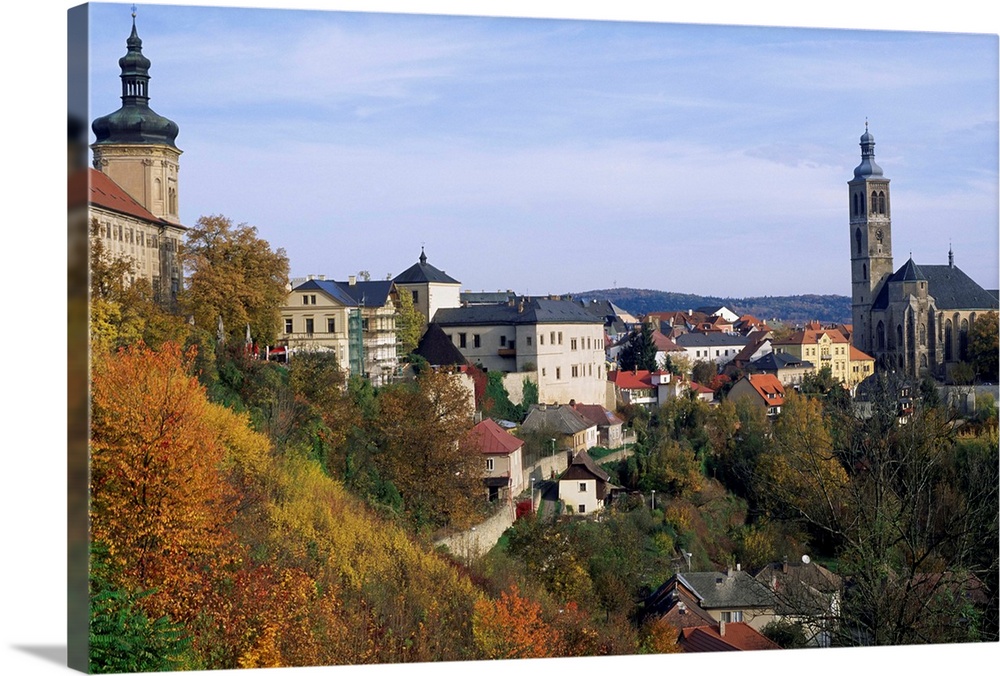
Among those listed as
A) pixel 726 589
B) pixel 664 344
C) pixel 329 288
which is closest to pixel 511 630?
pixel 726 589

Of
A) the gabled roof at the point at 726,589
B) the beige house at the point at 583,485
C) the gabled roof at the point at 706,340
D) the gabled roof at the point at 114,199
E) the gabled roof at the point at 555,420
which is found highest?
the gabled roof at the point at 114,199

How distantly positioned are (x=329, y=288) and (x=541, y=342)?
25.1ft

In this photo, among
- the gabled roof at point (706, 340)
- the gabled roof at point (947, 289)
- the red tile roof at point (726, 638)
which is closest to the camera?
the gabled roof at point (947, 289)

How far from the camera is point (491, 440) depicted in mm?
20062

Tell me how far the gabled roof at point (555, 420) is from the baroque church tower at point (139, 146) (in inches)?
402

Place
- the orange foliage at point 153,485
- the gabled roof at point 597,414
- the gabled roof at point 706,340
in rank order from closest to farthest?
the orange foliage at point 153,485, the gabled roof at point 597,414, the gabled roof at point 706,340

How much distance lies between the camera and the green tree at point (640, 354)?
32.4 m

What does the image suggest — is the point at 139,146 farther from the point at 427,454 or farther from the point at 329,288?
the point at 427,454

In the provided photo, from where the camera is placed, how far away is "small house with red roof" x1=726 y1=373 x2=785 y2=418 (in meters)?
25.9

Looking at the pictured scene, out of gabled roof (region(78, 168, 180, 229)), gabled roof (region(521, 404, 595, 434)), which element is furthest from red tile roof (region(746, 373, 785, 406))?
gabled roof (region(78, 168, 180, 229))

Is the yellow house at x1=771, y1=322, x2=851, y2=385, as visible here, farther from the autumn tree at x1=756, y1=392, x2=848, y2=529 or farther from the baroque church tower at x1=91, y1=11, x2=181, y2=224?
the baroque church tower at x1=91, y1=11, x2=181, y2=224

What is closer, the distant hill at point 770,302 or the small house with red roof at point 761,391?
the distant hill at point 770,302

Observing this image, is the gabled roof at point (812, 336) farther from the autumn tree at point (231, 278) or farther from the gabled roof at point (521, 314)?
the autumn tree at point (231, 278)

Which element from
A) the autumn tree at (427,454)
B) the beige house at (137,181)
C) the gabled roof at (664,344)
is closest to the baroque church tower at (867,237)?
the autumn tree at (427,454)
